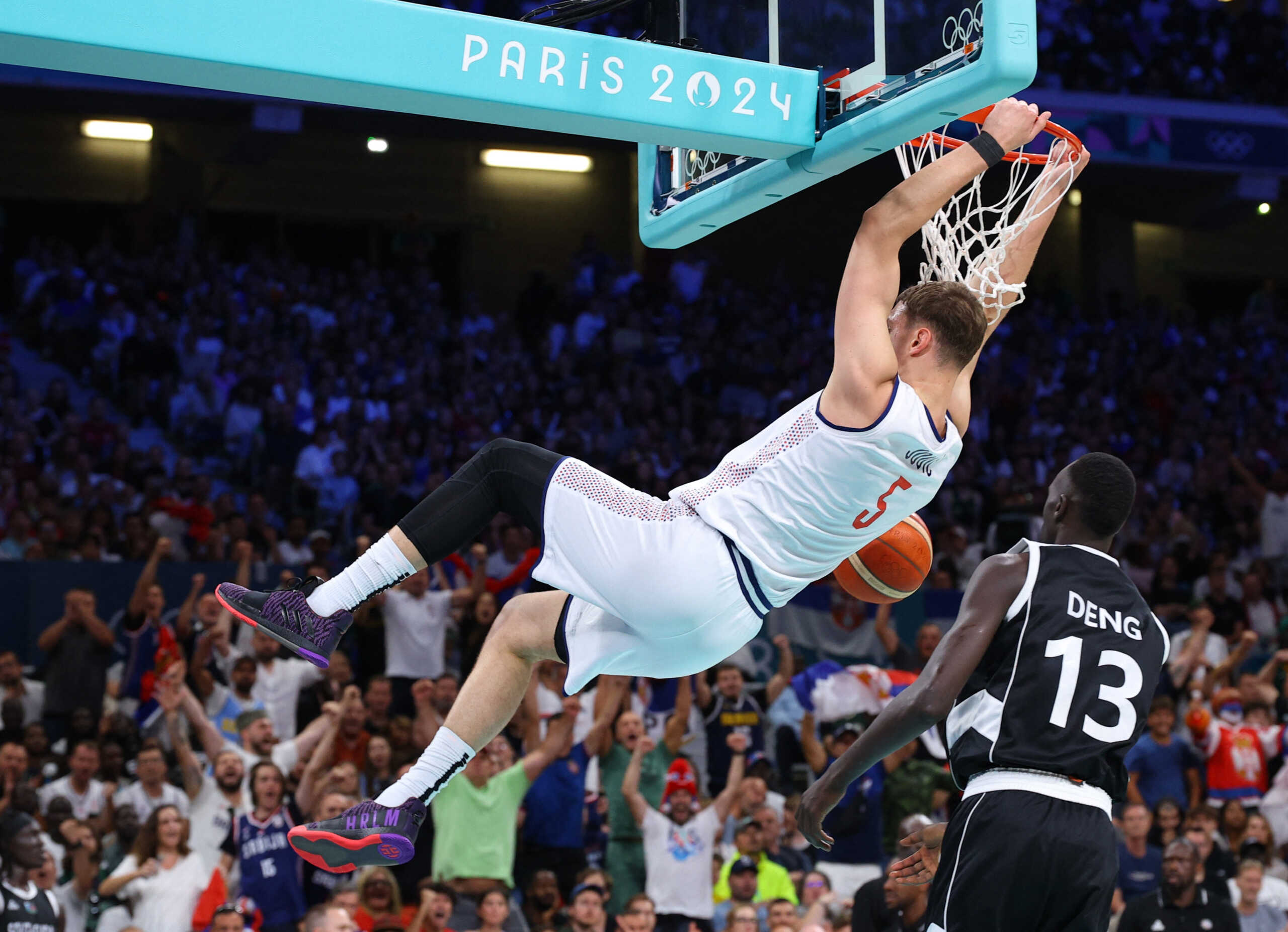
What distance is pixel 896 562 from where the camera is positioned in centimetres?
496

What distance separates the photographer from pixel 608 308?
19047mm

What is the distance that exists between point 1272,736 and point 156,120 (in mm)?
15342

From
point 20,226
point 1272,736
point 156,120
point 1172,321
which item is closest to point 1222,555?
point 1272,736

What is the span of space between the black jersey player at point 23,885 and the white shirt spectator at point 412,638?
306cm

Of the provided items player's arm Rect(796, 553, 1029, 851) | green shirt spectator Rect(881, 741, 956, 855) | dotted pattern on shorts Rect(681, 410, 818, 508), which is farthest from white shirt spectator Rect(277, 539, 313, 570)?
player's arm Rect(796, 553, 1029, 851)

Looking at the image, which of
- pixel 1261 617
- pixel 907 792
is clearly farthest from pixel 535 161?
pixel 907 792

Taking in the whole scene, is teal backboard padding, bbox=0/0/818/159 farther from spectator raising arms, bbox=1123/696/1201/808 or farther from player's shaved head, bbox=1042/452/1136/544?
spectator raising arms, bbox=1123/696/1201/808

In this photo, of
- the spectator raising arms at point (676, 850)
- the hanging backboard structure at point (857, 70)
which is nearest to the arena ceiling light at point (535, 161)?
the spectator raising arms at point (676, 850)

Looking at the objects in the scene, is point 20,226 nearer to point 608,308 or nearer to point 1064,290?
point 608,308

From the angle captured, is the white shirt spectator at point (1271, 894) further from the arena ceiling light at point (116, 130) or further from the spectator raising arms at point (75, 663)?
the arena ceiling light at point (116, 130)


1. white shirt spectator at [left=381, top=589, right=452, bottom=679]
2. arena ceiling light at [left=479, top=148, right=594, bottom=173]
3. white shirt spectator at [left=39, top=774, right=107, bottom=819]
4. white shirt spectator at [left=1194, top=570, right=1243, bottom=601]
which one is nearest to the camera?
white shirt spectator at [left=39, top=774, right=107, bottom=819]

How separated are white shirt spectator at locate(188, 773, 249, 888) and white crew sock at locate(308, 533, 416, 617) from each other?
5746 mm

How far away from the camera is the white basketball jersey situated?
14.0ft

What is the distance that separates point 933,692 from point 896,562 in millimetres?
879
